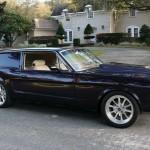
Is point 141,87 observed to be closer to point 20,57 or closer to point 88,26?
point 20,57

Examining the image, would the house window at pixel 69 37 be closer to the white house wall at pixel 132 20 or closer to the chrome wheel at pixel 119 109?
the white house wall at pixel 132 20

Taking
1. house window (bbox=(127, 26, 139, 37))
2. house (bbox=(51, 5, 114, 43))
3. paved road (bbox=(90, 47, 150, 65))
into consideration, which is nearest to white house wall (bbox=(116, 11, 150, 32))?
house window (bbox=(127, 26, 139, 37))

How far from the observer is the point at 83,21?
51.5m

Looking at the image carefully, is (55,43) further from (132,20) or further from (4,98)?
(4,98)

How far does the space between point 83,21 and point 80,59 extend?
44483 mm

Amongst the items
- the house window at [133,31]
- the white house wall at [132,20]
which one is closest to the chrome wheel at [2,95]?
the white house wall at [132,20]

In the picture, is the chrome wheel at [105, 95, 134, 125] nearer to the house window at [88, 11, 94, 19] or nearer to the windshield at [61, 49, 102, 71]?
the windshield at [61, 49, 102, 71]

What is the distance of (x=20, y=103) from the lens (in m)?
8.87

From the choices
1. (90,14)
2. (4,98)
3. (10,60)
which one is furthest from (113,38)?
(4,98)

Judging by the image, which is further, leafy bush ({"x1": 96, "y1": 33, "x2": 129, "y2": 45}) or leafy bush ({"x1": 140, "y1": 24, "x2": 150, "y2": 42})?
leafy bush ({"x1": 96, "y1": 33, "x2": 129, "y2": 45})

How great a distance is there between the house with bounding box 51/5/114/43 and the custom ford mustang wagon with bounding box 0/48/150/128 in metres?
40.7

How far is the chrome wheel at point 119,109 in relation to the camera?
654cm

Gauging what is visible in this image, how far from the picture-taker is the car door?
23.4 ft

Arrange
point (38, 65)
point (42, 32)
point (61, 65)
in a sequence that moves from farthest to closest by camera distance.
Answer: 1. point (42, 32)
2. point (38, 65)
3. point (61, 65)
